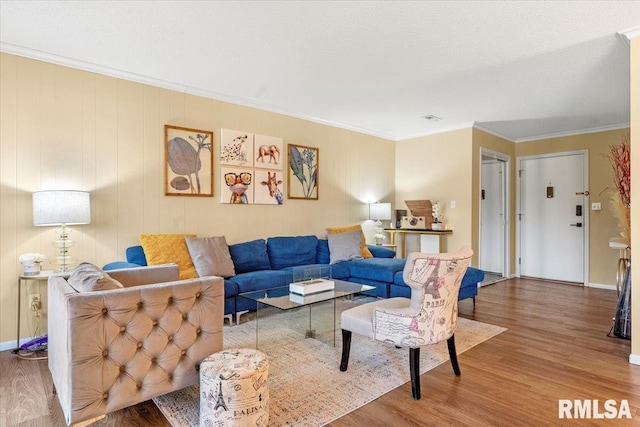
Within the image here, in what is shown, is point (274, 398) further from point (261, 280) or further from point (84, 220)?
point (84, 220)

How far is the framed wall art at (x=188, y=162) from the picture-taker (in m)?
3.80

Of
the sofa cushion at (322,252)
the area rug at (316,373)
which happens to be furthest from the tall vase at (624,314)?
the sofa cushion at (322,252)

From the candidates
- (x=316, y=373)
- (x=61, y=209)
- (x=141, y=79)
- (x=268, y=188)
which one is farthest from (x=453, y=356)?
(x=141, y=79)

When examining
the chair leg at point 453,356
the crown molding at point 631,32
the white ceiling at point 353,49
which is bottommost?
the chair leg at point 453,356

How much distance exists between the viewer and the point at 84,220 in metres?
2.92

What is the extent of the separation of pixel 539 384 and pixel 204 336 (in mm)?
2156

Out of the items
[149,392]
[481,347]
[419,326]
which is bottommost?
[481,347]

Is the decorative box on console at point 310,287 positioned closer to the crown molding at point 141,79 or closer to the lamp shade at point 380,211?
the crown molding at point 141,79

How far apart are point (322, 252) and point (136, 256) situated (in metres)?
2.27

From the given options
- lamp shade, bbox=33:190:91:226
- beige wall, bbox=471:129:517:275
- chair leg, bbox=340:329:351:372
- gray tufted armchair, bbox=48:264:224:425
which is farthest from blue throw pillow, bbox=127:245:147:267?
beige wall, bbox=471:129:517:275

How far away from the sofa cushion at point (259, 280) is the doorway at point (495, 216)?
3.97 metres

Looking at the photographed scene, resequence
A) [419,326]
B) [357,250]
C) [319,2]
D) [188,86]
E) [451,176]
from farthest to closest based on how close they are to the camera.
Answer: [451,176] < [357,250] < [188,86] < [319,2] < [419,326]

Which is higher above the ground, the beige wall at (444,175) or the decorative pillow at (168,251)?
the beige wall at (444,175)

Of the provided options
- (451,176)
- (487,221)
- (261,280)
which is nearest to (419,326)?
(261,280)
